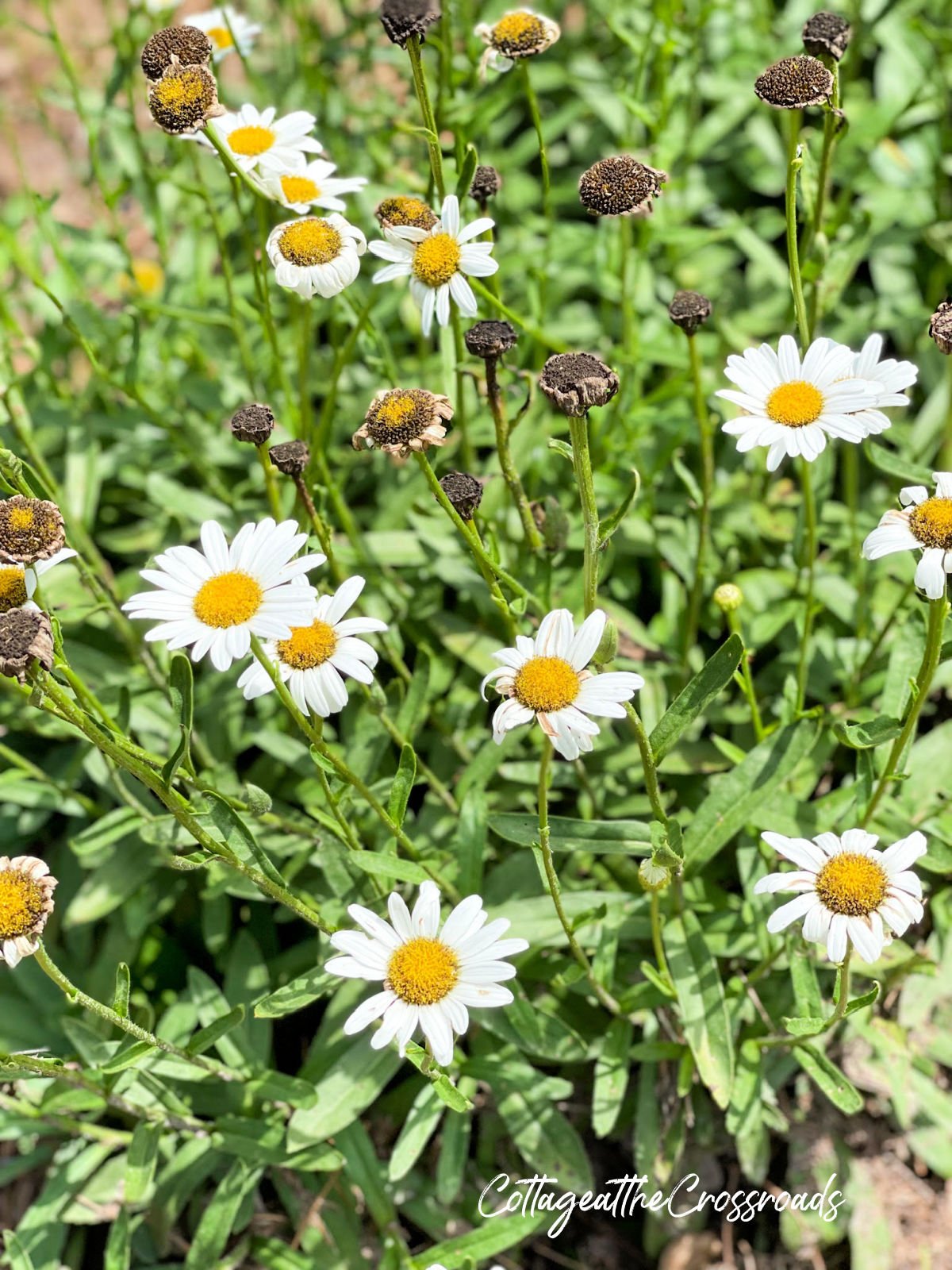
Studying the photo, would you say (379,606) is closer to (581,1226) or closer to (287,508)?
(287,508)

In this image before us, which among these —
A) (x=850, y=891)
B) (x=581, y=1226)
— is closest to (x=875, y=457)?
(x=850, y=891)

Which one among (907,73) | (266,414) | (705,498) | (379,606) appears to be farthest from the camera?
(907,73)

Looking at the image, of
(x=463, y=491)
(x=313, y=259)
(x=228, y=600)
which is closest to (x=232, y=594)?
(x=228, y=600)

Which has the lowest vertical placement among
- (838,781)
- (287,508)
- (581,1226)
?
(581,1226)

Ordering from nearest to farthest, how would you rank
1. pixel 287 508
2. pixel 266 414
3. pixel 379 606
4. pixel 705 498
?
pixel 266 414, pixel 705 498, pixel 379 606, pixel 287 508

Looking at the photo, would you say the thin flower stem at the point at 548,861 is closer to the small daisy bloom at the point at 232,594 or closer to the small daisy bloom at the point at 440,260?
the small daisy bloom at the point at 232,594

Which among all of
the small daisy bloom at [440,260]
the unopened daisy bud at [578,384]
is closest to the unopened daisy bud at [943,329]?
the unopened daisy bud at [578,384]
